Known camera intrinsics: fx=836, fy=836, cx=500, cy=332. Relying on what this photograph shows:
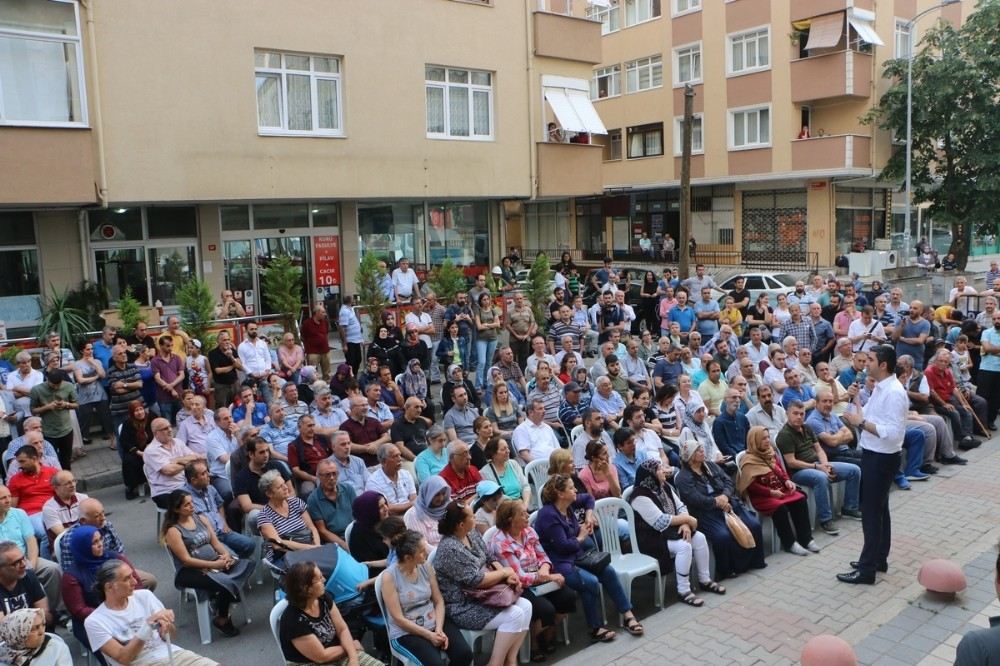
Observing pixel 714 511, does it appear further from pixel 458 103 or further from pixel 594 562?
pixel 458 103

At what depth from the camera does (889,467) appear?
744 cm

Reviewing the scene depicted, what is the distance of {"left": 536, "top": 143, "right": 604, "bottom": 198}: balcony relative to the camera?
20609 millimetres

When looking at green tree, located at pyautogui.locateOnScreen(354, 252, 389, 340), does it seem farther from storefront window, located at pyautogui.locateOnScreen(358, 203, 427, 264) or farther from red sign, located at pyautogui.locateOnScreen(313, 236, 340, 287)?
storefront window, located at pyautogui.locateOnScreen(358, 203, 427, 264)

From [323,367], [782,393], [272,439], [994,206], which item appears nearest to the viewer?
[272,439]

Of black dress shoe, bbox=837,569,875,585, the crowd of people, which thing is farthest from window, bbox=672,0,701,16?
black dress shoe, bbox=837,569,875,585

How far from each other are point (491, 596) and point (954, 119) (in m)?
28.2

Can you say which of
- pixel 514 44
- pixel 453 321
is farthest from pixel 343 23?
pixel 453 321

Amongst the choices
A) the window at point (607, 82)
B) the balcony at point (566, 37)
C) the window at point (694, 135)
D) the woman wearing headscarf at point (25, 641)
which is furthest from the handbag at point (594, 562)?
the window at point (607, 82)

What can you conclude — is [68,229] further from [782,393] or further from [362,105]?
[782,393]

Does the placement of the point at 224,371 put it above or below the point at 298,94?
below

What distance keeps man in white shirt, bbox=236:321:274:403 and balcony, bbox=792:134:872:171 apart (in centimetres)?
2351

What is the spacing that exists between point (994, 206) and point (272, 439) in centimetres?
2750

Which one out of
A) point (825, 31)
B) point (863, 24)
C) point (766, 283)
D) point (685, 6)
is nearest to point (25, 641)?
point (766, 283)

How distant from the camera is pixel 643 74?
119ft
